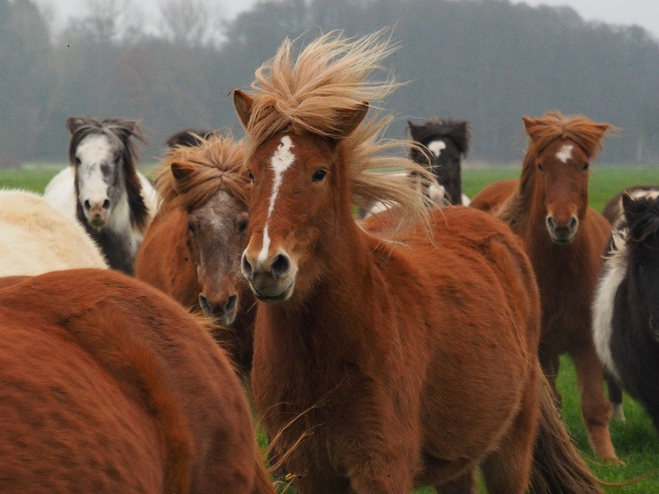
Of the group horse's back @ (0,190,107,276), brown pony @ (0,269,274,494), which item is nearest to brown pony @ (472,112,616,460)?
horse's back @ (0,190,107,276)

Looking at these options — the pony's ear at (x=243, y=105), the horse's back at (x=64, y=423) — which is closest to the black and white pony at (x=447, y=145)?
the pony's ear at (x=243, y=105)

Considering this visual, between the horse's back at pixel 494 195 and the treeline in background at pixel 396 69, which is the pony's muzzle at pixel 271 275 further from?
the treeline in background at pixel 396 69

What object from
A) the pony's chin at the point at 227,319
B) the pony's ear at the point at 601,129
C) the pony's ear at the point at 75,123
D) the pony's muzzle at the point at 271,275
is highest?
the pony's ear at the point at 75,123

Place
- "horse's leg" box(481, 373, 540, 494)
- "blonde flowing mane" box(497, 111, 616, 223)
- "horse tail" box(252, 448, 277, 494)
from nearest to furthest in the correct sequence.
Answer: "horse tail" box(252, 448, 277, 494) → "horse's leg" box(481, 373, 540, 494) → "blonde flowing mane" box(497, 111, 616, 223)

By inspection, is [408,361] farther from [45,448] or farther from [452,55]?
[452,55]

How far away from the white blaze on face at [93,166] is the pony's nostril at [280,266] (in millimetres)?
4474

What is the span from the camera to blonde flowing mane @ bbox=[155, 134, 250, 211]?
5250mm

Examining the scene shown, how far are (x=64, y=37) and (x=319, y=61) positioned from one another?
317 ft

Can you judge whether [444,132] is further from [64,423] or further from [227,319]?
[64,423]

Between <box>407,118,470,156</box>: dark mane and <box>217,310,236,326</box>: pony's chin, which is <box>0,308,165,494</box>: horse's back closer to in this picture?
<box>217,310,236,326</box>: pony's chin

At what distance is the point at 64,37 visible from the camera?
308 feet

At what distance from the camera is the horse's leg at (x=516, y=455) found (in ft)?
15.1

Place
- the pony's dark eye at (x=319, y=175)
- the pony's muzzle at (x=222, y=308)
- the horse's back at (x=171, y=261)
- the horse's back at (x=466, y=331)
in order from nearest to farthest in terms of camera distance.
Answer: the pony's dark eye at (x=319, y=175) → the horse's back at (x=466, y=331) → the pony's muzzle at (x=222, y=308) → the horse's back at (x=171, y=261)

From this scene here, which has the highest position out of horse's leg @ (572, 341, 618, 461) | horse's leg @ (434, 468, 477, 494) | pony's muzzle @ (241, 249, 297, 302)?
pony's muzzle @ (241, 249, 297, 302)
